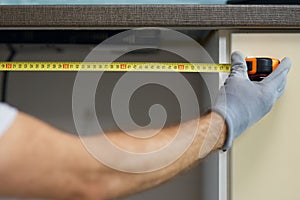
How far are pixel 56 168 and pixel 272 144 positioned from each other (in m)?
0.35

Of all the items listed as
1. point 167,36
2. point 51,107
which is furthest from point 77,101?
point 167,36

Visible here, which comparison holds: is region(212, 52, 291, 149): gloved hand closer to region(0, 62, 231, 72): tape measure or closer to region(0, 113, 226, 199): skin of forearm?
region(0, 62, 231, 72): tape measure

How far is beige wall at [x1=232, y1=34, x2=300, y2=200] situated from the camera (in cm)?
65

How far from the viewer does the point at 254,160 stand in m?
0.66

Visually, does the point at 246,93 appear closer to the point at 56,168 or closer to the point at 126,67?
the point at 126,67

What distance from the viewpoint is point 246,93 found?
2.09 feet

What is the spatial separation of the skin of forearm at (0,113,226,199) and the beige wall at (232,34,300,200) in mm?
176

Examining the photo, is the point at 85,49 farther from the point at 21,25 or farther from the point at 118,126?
the point at 21,25

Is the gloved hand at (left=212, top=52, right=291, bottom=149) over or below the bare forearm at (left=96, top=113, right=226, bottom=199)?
over

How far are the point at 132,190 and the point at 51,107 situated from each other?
51 centimetres

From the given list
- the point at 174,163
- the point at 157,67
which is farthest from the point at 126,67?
the point at 174,163

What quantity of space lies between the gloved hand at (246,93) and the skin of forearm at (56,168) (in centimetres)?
14

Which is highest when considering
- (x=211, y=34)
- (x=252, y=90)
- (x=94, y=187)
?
(x=211, y=34)

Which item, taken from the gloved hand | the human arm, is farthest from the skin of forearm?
the gloved hand
